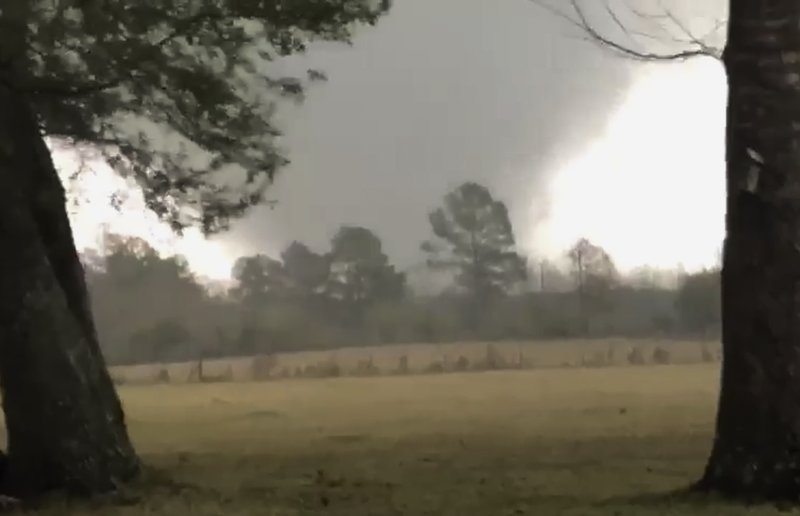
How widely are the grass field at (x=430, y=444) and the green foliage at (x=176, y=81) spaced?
785 mm

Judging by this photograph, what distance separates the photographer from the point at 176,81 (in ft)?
9.68

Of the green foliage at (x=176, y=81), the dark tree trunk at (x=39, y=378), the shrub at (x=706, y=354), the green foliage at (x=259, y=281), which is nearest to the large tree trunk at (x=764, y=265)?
the green foliage at (x=176, y=81)

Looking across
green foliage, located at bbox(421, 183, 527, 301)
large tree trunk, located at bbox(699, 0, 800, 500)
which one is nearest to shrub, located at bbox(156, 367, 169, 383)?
green foliage, located at bbox(421, 183, 527, 301)

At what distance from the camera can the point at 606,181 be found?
544 centimetres

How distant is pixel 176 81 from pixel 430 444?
1.37m

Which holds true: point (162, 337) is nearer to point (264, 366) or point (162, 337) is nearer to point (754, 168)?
point (264, 366)

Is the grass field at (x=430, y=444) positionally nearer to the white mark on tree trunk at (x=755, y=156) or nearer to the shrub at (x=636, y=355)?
the shrub at (x=636, y=355)

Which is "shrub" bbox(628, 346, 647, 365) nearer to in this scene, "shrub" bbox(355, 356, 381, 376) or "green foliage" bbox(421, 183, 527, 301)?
"green foliage" bbox(421, 183, 527, 301)

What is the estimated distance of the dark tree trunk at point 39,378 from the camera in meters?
2.79

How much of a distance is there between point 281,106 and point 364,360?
195 cm

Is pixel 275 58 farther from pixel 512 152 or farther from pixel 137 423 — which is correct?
pixel 512 152

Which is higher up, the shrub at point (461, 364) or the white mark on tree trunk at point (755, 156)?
the white mark on tree trunk at point (755, 156)

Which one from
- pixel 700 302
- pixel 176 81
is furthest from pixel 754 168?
pixel 700 302

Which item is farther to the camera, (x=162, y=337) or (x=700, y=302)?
(x=700, y=302)
